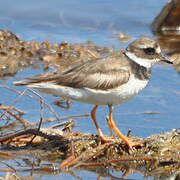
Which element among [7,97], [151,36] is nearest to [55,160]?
[7,97]

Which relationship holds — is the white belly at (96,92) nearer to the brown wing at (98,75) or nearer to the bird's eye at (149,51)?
the brown wing at (98,75)

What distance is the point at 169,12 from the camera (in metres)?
13.0

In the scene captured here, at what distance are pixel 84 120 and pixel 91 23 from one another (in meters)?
5.31

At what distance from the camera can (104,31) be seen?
13188mm

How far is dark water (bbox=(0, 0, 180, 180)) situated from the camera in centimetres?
869

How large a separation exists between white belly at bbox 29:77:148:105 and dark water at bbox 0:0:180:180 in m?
1.14

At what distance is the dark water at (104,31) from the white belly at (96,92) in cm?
114

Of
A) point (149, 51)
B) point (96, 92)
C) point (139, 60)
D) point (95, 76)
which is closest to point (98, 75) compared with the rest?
point (95, 76)

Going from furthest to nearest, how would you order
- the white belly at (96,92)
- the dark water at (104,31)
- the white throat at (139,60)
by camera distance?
the dark water at (104,31) < the white throat at (139,60) < the white belly at (96,92)

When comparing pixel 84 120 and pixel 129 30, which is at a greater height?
pixel 129 30

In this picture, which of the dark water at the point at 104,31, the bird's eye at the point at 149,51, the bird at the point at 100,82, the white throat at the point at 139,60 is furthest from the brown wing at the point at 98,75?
the dark water at the point at 104,31

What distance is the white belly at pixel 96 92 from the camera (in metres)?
7.13

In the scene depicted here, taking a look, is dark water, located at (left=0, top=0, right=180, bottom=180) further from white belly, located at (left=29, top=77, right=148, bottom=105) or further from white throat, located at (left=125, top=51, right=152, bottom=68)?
white belly, located at (left=29, top=77, right=148, bottom=105)

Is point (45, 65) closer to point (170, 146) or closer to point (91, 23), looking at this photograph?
point (91, 23)
